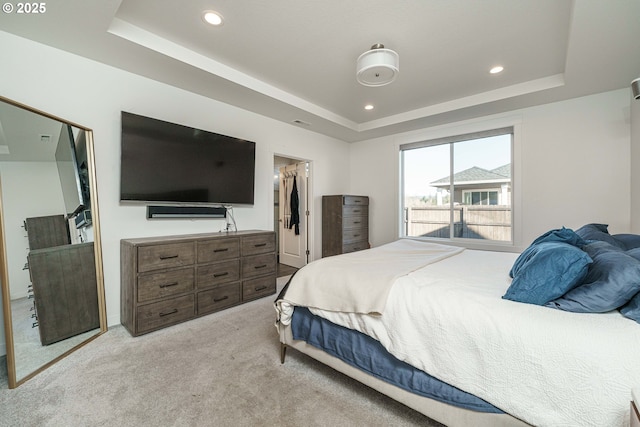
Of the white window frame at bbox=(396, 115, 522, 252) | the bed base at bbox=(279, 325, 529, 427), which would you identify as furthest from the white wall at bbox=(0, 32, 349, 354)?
the white window frame at bbox=(396, 115, 522, 252)

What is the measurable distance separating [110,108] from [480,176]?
15.0 ft

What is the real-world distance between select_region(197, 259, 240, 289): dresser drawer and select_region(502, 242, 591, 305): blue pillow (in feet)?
7.99

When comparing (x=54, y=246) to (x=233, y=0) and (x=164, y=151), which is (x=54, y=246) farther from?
(x=233, y=0)

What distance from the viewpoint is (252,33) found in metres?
2.11

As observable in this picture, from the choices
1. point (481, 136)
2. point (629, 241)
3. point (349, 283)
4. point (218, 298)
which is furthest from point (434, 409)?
point (481, 136)

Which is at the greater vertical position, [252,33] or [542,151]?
[252,33]

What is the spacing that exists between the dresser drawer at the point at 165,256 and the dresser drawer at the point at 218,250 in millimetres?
90

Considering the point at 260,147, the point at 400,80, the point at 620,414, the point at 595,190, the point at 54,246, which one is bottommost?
the point at 620,414

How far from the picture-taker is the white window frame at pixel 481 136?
11.1 feet

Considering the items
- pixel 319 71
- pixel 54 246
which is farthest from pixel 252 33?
pixel 54 246

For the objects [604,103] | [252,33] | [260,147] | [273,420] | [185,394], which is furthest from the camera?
[260,147]

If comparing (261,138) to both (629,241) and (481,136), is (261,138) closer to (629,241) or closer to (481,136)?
(481,136)

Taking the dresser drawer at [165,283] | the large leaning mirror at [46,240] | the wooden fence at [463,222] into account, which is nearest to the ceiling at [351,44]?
the large leaning mirror at [46,240]

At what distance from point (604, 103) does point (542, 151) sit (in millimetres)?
685
